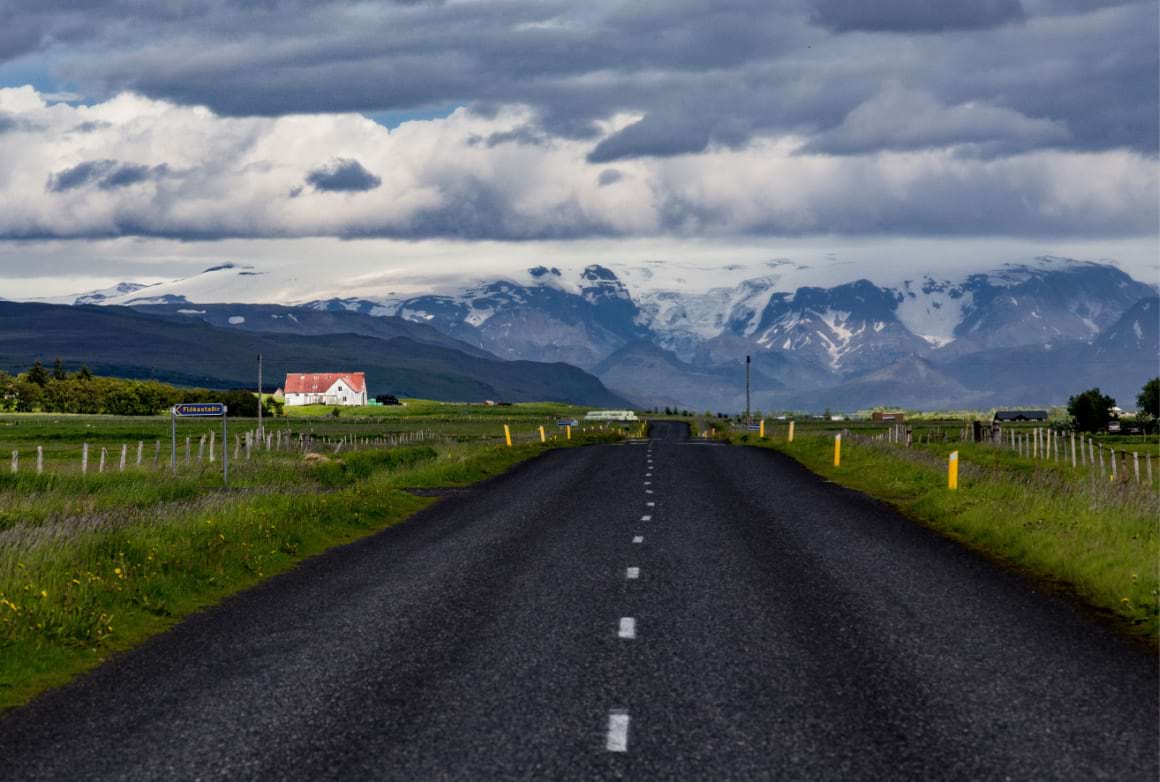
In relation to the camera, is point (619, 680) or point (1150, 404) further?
point (1150, 404)

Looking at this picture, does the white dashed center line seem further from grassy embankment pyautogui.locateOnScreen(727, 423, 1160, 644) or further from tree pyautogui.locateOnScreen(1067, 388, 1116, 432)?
tree pyautogui.locateOnScreen(1067, 388, 1116, 432)

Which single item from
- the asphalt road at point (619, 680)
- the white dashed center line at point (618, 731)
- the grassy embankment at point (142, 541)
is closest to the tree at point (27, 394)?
the grassy embankment at point (142, 541)

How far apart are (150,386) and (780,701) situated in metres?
183

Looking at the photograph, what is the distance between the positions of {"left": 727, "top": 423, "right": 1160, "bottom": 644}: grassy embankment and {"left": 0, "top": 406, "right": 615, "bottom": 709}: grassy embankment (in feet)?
35.1

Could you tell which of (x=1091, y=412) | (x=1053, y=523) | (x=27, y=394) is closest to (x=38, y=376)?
(x=27, y=394)

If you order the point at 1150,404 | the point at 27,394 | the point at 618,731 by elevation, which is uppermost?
the point at 27,394

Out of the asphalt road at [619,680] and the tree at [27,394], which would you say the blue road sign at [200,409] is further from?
the tree at [27,394]

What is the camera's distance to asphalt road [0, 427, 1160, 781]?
9.11 m

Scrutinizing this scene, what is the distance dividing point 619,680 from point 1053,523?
12.7m

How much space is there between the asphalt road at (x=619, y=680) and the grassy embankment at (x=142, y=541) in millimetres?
609

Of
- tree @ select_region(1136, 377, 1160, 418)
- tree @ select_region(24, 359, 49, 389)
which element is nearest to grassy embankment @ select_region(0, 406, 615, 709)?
tree @ select_region(1136, 377, 1160, 418)

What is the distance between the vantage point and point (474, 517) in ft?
86.5

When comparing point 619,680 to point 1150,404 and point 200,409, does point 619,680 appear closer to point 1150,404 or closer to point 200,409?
point 200,409

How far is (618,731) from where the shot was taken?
9727 mm
